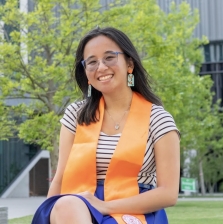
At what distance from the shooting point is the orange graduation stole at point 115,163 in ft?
10.2

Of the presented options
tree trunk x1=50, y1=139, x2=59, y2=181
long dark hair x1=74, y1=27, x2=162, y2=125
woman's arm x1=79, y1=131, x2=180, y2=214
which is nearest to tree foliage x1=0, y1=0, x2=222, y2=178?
tree trunk x1=50, y1=139, x2=59, y2=181

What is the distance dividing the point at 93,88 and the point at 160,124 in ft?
1.64

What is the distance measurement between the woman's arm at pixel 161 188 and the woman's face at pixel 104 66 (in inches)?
15.8

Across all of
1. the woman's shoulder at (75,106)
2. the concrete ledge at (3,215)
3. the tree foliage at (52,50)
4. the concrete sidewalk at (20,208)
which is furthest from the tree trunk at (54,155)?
the woman's shoulder at (75,106)

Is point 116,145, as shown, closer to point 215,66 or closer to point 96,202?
point 96,202

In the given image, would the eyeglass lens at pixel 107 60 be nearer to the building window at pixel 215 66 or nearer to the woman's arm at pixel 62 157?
the woman's arm at pixel 62 157

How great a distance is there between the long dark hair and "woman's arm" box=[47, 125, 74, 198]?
107mm

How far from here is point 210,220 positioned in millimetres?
13523

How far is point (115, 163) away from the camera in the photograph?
10.2 feet

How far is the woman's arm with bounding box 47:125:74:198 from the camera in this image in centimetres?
335

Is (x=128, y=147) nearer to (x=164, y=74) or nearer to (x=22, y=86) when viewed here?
(x=22, y=86)

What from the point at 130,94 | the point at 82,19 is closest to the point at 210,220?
the point at 82,19

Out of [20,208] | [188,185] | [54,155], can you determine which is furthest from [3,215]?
[188,185]

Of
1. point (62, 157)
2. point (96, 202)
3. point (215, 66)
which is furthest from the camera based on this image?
point (215, 66)
